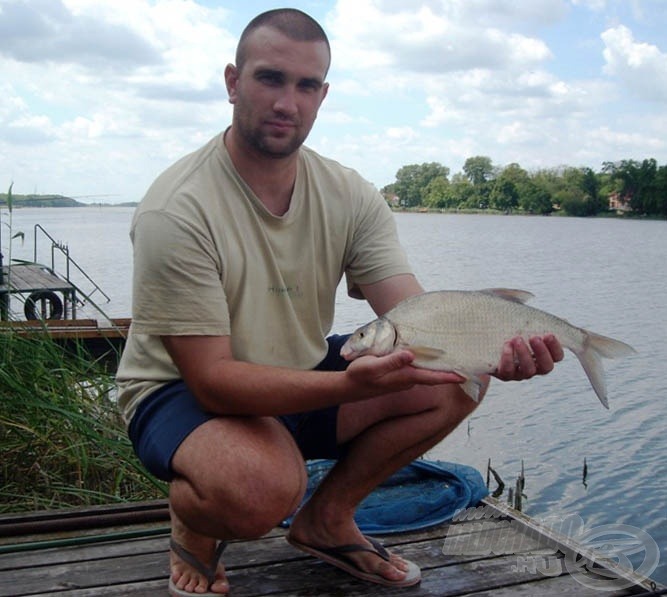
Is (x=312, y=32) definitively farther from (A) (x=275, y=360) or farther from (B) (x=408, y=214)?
(B) (x=408, y=214)

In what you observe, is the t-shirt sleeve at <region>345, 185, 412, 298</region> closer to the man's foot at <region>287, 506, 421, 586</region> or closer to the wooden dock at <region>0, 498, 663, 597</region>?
the man's foot at <region>287, 506, 421, 586</region>

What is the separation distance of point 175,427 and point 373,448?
0.72 meters

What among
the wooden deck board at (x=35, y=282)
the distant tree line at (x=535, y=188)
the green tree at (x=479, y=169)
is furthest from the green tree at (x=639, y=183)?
the wooden deck board at (x=35, y=282)

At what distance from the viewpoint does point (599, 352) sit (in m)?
2.73

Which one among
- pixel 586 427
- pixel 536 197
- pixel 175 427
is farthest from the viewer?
pixel 536 197

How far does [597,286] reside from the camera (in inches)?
824

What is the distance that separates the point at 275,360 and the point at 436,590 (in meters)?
0.97

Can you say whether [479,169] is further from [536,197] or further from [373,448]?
[373,448]

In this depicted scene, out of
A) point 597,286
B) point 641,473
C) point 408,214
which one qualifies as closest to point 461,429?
point 641,473

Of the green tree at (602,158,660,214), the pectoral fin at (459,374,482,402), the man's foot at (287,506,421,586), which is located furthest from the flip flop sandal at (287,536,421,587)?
the green tree at (602,158,660,214)

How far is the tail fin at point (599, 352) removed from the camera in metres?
2.70

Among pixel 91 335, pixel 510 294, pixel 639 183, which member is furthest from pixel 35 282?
pixel 639 183

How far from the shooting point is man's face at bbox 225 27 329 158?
112 inches

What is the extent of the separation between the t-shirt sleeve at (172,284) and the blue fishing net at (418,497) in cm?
118
